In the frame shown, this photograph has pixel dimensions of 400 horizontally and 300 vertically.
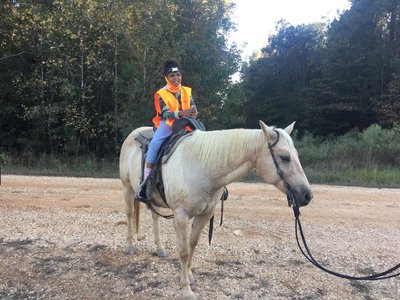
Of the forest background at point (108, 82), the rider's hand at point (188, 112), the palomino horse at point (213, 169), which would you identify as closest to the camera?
the palomino horse at point (213, 169)

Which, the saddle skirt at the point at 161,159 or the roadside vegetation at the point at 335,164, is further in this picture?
the roadside vegetation at the point at 335,164

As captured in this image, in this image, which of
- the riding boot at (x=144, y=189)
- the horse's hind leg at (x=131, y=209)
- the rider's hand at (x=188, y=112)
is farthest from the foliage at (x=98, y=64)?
the rider's hand at (x=188, y=112)

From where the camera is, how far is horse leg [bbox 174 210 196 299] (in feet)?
14.2

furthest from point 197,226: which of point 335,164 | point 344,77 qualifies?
point 344,77

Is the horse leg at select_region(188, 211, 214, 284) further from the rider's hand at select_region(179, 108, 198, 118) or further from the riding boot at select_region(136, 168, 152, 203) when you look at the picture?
the rider's hand at select_region(179, 108, 198, 118)

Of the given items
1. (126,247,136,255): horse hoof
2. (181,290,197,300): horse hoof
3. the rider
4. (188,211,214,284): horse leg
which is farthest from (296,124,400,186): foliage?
(181,290,197,300): horse hoof

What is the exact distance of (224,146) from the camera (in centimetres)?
412

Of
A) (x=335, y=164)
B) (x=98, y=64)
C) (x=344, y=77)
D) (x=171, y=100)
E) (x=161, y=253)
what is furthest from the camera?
(x=344, y=77)

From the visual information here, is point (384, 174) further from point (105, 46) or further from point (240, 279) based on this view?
point (105, 46)

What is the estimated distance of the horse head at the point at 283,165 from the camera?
3557 mm

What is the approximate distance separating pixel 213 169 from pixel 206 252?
2192 mm

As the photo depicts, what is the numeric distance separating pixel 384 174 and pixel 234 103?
780 centimetres

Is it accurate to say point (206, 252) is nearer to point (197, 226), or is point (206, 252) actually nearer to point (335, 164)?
point (197, 226)

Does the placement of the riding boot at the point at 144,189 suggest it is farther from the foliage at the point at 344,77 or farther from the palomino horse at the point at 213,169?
the foliage at the point at 344,77
